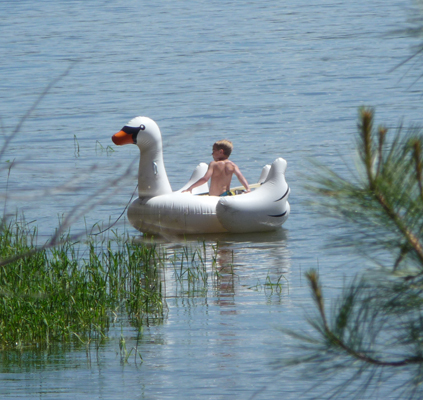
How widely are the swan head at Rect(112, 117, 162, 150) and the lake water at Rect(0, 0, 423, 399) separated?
0.73 meters

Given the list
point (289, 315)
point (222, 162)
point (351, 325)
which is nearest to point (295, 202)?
point (222, 162)

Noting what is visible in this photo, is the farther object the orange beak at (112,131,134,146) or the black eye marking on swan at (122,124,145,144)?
the black eye marking on swan at (122,124,145,144)

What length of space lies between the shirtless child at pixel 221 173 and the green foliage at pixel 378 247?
8.22 m

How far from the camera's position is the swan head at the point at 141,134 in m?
11.2

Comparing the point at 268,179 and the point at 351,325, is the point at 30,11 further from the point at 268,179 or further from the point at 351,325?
the point at 351,325

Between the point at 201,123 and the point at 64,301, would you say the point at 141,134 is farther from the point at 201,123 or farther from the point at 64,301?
the point at 64,301

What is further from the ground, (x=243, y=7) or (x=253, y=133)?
(x=243, y=7)

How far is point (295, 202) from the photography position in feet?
44.5

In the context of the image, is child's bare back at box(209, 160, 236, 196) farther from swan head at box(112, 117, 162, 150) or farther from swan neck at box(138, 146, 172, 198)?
swan head at box(112, 117, 162, 150)

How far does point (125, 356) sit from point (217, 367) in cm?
69

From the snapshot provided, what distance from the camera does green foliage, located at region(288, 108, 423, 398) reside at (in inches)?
120

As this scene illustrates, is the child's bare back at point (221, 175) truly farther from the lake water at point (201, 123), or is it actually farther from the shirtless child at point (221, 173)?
the lake water at point (201, 123)

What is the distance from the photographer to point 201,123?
32.3ft

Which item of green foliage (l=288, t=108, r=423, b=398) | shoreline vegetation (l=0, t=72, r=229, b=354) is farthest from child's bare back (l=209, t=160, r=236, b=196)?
green foliage (l=288, t=108, r=423, b=398)
